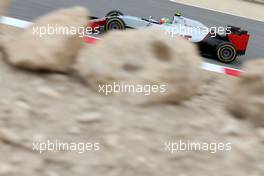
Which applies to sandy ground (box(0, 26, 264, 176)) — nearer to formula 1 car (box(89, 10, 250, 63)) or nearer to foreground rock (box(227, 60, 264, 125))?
foreground rock (box(227, 60, 264, 125))

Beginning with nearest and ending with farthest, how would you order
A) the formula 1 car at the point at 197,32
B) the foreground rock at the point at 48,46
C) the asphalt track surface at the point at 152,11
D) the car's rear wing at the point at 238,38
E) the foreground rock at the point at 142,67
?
the foreground rock at the point at 142,67 < the foreground rock at the point at 48,46 < the formula 1 car at the point at 197,32 < the car's rear wing at the point at 238,38 < the asphalt track surface at the point at 152,11

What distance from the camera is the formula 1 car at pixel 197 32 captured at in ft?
27.8

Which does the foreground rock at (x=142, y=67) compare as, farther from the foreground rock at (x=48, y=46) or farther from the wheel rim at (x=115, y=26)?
the wheel rim at (x=115, y=26)

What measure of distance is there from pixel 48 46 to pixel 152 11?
9.73 meters

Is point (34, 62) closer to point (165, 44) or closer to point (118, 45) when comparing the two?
point (118, 45)

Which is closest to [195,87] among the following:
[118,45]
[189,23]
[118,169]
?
[118,45]

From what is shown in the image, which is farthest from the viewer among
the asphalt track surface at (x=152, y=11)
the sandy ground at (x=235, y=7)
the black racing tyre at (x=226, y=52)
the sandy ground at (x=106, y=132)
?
the sandy ground at (x=235, y=7)

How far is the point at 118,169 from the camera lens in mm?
2703

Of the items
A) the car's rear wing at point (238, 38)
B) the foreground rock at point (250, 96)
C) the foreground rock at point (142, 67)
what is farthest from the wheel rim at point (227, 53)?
the foreground rock at point (142, 67)

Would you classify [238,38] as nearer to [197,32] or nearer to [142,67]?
[197,32]

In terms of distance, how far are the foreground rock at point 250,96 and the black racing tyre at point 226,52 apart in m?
5.49

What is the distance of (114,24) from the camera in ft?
28.5

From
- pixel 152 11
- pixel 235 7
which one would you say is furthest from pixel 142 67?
pixel 235 7

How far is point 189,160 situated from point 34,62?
1136 millimetres
